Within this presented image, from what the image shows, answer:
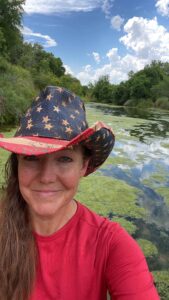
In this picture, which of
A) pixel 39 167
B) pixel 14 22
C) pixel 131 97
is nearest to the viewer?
pixel 39 167

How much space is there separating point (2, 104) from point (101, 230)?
296 inches

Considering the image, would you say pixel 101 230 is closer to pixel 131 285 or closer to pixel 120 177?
pixel 131 285

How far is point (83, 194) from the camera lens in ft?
14.6

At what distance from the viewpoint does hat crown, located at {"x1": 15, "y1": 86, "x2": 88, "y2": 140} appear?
106 cm

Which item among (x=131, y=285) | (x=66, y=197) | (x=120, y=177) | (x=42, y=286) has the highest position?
(x=66, y=197)

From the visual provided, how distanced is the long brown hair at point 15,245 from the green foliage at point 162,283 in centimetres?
179

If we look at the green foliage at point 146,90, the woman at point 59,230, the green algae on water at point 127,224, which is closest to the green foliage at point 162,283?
the green algae on water at point 127,224

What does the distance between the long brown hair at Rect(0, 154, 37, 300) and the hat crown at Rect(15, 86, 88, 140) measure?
0.17 metres

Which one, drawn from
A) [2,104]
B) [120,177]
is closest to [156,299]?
[120,177]

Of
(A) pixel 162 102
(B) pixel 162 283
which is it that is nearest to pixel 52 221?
(B) pixel 162 283

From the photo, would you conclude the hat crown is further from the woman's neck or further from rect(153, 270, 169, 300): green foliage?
rect(153, 270, 169, 300): green foliage

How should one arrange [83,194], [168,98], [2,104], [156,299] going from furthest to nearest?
[168,98], [2,104], [83,194], [156,299]

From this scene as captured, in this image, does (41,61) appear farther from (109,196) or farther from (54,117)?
(54,117)

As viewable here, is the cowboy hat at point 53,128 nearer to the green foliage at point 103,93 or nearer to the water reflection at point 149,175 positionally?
the water reflection at point 149,175
